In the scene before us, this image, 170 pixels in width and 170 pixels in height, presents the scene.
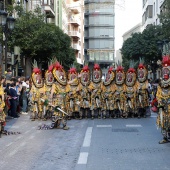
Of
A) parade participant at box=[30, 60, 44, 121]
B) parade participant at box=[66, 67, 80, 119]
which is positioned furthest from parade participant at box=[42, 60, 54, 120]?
parade participant at box=[66, 67, 80, 119]

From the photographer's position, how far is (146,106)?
20.7 m

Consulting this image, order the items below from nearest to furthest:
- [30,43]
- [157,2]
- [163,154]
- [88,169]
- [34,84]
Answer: [88,169] → [163,154] → [34,84] → [30,43] → [157,2]

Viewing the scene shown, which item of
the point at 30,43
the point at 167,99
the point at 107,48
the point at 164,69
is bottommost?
the point at 167,99

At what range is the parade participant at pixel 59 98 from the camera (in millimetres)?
15505

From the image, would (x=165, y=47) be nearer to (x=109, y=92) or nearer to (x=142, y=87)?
(x=142, y=87)

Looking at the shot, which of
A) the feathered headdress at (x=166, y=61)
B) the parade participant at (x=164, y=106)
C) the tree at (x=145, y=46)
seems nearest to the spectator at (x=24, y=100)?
the feathered headdress at (x=166, y=61)

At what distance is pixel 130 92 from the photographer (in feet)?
66.9

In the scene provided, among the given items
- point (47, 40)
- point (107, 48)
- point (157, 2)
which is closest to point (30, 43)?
point (47, 40)

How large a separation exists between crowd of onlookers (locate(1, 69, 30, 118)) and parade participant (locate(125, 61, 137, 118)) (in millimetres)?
4972

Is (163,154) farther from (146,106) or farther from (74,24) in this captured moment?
(74,24)

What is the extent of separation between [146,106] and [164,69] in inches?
325

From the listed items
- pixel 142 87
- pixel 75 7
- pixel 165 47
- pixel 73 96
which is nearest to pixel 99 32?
pixel 75 7

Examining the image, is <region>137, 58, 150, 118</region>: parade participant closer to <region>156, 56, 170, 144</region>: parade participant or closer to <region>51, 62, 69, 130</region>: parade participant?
<region>51, 62, 69, 130</region>: parade participant

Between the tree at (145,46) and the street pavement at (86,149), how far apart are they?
114ft
